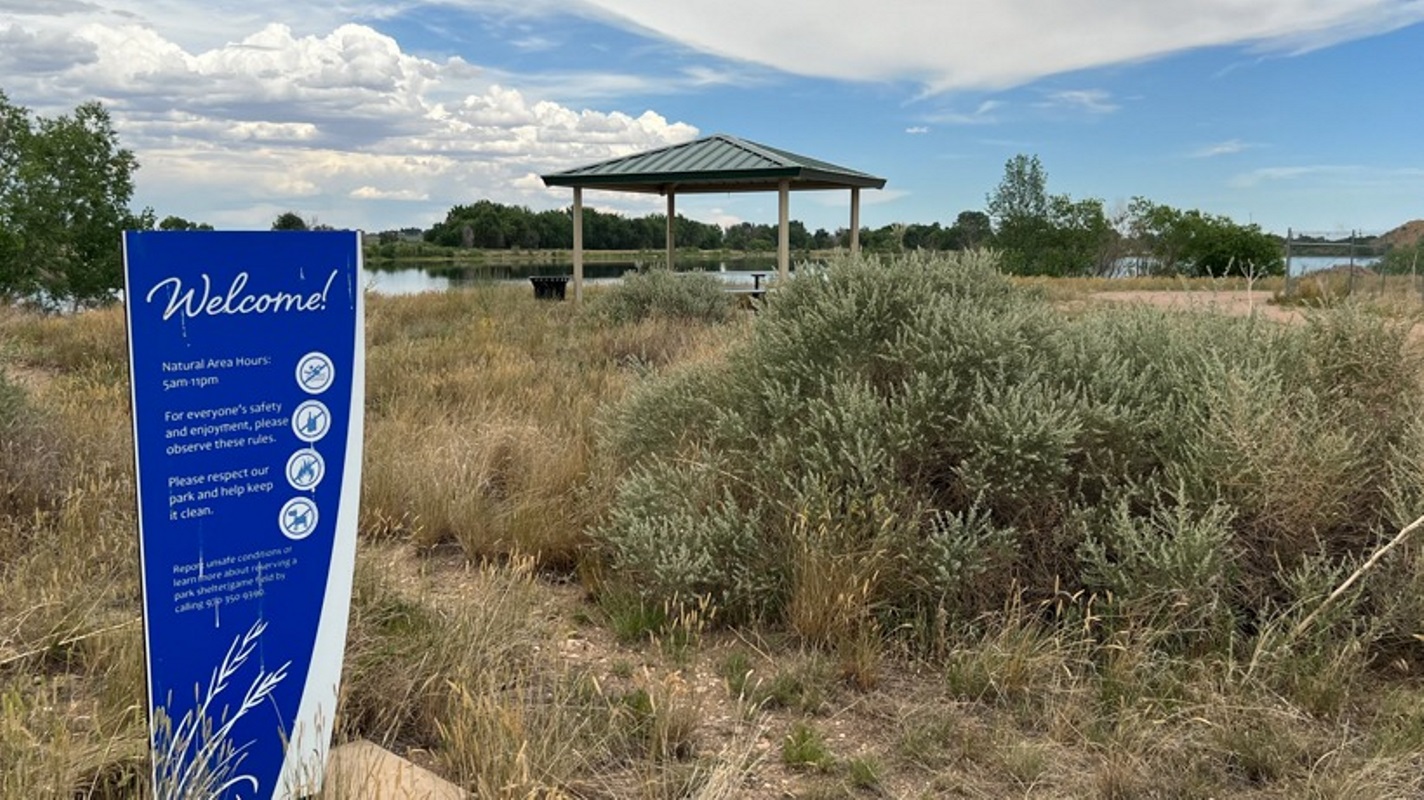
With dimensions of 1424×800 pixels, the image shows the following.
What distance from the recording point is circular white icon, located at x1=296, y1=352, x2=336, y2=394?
2309 millimetres

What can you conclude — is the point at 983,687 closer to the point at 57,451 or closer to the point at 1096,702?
the point at 1096,702

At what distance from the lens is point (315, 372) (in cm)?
234

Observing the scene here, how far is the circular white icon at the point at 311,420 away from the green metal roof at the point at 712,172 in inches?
555

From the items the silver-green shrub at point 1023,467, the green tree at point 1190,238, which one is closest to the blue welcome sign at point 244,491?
the silver-green shrub at point 1023,467

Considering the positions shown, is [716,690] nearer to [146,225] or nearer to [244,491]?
[244,491]

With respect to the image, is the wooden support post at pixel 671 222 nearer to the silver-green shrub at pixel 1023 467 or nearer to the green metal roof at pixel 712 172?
the green metal roof at pixel 712 172

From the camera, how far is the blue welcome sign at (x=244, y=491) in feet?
6.81

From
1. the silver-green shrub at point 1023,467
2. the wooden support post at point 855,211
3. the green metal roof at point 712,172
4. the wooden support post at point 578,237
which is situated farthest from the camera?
the wooden support post at point 855,211

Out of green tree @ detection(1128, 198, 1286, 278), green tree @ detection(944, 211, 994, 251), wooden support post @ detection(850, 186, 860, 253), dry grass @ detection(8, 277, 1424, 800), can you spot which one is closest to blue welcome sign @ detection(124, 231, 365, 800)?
dry grass @ detection(8, 277, 1424, 800)

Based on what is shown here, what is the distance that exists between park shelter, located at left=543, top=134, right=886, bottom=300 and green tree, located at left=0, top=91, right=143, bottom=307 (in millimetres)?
26693

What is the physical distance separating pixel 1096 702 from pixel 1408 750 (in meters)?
0.84

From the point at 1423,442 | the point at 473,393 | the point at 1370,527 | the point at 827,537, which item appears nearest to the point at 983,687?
the point at 827,537

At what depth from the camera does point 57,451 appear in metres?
5.04

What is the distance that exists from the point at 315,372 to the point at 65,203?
44.4 meters
